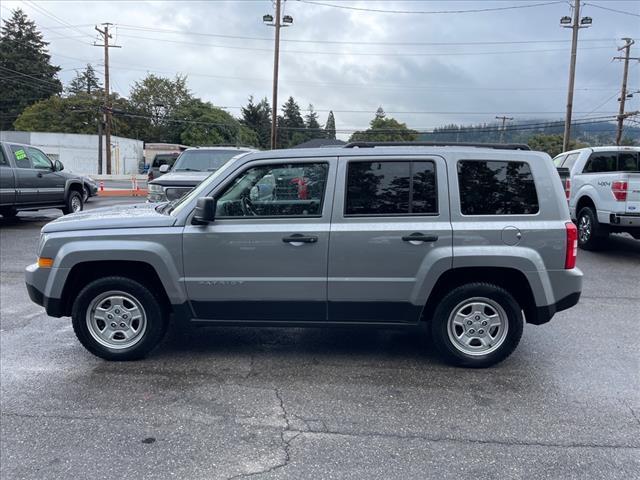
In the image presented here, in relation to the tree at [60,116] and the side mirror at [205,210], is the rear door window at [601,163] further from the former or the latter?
the tree at [60,116]

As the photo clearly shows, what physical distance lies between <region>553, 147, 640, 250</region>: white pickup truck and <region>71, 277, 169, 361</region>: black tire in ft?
25.1

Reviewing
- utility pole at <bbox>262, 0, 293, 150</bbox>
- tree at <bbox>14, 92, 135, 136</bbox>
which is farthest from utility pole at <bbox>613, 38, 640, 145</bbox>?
tree at <bbox>14, 92, 135, 136</bbox>

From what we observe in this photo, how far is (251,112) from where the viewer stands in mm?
93250

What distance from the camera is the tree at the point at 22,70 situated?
73.4 metres

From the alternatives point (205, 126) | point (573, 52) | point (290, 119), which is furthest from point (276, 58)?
point (290, 119)

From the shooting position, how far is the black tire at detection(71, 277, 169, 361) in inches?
175

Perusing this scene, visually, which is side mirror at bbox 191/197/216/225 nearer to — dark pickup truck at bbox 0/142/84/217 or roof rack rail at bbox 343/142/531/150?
roof rack rail at bbox 343/142/531/150

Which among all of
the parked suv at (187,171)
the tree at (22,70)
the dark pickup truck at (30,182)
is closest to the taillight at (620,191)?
the parked suv at (187,171)

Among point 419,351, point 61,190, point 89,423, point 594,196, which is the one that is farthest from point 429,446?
point 61,190

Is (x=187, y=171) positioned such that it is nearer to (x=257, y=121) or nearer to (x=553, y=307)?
(x=553, y=307)

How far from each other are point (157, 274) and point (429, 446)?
8.45ft

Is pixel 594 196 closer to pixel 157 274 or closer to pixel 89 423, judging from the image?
pixel 157 274

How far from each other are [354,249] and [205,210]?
1.25m

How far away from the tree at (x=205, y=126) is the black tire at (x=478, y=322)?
68.2 meters
